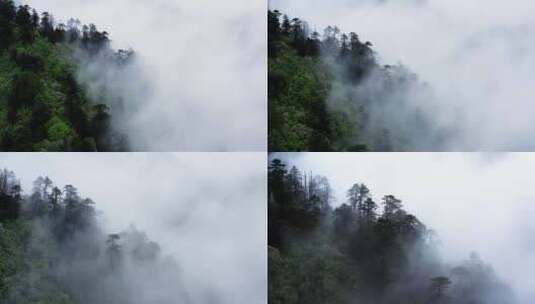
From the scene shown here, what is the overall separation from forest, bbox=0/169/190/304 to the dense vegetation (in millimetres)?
171

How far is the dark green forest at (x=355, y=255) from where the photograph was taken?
2.73 meters

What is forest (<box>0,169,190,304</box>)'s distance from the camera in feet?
8.99

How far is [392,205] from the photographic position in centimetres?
276

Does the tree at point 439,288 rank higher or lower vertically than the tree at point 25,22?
lower

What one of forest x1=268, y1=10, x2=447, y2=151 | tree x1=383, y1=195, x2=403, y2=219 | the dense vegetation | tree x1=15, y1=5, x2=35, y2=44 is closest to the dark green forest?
tree x1=383, y1=195, x2=403, y2=219

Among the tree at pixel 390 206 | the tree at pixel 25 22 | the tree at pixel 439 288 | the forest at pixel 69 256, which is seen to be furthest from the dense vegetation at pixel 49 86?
the tree at pixel 439 288

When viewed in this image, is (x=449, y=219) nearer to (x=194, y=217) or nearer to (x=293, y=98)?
(x=293, y=98)

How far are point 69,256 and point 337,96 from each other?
3.95 feet

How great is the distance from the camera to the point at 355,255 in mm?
2754

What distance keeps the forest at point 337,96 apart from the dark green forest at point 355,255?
16 cm

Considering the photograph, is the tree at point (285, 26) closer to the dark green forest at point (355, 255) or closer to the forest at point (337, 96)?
the forest at point (337, 96)

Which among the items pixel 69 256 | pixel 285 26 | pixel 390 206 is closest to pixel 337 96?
pixel 285 26

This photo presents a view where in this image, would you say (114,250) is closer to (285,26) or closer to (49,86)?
(49,86)

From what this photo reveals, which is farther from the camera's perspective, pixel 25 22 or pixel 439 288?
pixel 25 22
